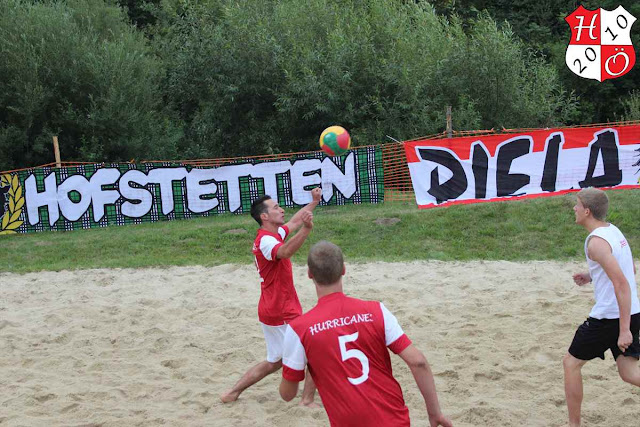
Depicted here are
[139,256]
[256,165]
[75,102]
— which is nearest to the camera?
[139,256]

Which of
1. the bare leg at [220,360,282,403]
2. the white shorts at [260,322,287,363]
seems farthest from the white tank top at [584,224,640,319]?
the bare leg at [220,360,282,403]

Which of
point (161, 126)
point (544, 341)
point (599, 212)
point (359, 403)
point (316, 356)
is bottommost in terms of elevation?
point (544, 341)

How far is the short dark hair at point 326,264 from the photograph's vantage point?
3.32 metres

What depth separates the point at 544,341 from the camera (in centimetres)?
661

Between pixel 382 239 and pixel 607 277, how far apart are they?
25.9 ft

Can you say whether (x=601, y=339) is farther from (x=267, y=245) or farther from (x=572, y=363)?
(x=267, y=245)

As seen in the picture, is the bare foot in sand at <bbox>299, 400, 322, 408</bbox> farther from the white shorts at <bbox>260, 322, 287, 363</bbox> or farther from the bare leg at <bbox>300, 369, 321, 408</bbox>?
the white shorts at <bbox>260, 322, 287, 363</bbox>

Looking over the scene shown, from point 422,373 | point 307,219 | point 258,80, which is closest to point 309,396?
point 307,219

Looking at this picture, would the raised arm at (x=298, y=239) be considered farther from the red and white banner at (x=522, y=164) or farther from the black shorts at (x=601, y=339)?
the red and white banner at (x=522, y=164)

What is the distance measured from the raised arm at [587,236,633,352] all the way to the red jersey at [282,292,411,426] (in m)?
1.74

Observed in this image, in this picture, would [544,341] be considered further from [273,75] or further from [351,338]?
[273,75]

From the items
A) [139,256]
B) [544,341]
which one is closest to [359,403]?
[544,341]

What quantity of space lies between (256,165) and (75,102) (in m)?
8.07

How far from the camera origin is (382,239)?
12250 mm
